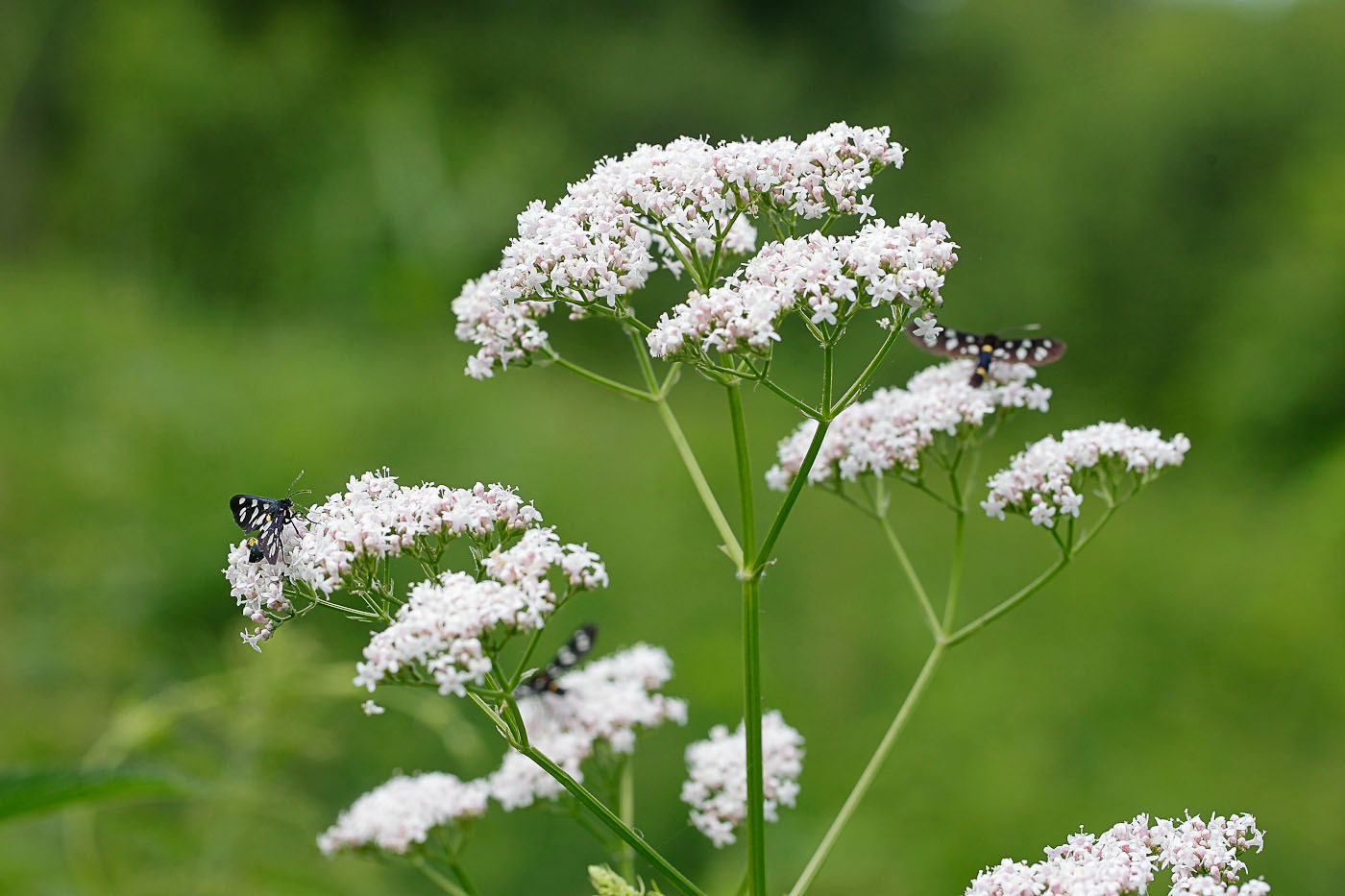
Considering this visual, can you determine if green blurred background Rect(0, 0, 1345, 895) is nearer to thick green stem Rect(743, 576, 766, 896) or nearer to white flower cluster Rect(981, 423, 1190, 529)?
thick green stem Rect(743, 576, 766, 896)

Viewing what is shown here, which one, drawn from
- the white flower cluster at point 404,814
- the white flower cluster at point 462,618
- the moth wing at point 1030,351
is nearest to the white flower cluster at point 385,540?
the white flower cluster at point 462,618

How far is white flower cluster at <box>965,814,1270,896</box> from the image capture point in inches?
84.8

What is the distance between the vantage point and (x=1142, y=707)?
1098cm

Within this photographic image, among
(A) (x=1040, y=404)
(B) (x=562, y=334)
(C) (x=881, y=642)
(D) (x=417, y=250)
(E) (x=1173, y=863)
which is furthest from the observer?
(B) (x=562, y=334)

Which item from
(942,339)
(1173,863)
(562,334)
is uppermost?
(562,334)

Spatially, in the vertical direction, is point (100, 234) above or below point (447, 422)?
above

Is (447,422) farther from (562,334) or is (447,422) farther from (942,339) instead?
(562,334)

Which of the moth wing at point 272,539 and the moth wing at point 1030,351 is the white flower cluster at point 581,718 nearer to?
the moth wing at point 272,539

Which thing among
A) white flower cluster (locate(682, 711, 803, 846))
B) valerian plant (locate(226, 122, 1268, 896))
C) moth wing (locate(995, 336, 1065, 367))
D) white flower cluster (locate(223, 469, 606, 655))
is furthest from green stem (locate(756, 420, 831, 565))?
moth wing (locate(995, 336, 1065, 367))

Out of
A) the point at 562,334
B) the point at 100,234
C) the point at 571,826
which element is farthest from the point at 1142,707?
the point at 100,234

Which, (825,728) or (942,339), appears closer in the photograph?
(942,339)

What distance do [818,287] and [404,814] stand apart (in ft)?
6.31

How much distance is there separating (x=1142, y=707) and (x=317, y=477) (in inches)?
315

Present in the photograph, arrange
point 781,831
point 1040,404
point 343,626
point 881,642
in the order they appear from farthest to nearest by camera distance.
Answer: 1. point 881,642
2. point 343,626
3. point 781,831
4. point 1040,404
